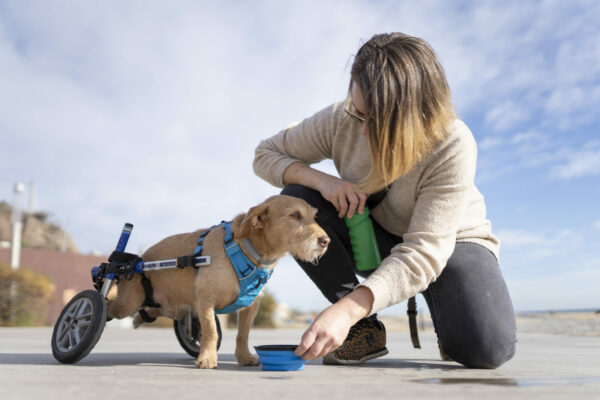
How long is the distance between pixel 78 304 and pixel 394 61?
92.0 inches

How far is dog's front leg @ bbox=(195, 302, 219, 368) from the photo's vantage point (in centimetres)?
283

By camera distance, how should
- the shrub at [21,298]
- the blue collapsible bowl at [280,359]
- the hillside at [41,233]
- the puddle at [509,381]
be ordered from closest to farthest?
the puddle at [509,381]
the blue collapsible bowl at [280,359]
the shrub at [21,298]
the hillside at [41,233]

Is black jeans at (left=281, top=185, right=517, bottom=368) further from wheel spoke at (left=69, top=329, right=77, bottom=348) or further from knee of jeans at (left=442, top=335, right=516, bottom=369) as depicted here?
wheel spoke at (left=69, top=329, right=77, bottom=348)

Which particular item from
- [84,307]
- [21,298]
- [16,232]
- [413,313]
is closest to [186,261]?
[84,307]

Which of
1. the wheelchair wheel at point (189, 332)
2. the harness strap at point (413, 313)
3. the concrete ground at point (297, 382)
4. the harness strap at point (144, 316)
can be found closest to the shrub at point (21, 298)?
the harness strap at point (144, 316)

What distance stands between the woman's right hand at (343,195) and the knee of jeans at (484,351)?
3.25 feet

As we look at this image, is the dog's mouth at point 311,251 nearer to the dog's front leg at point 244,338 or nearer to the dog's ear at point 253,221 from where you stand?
the dog's ear at point 253,221

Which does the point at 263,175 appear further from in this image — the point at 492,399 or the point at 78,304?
the point at 492,399

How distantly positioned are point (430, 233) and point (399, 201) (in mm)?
574

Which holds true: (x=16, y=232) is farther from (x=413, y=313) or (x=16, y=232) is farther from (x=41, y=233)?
(x=413, y=313)

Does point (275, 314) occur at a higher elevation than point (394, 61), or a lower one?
lower

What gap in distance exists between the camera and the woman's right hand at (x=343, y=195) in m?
3.17

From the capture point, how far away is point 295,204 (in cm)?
314

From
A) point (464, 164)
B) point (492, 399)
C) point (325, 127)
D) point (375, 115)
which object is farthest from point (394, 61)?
point (492, 399)
